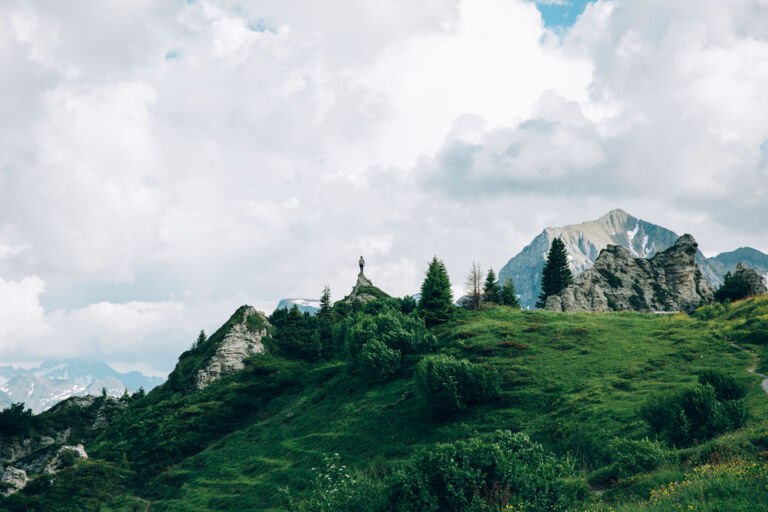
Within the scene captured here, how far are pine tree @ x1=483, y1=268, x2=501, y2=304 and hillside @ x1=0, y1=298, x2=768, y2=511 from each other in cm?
2183

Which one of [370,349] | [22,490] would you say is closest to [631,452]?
[370,349]

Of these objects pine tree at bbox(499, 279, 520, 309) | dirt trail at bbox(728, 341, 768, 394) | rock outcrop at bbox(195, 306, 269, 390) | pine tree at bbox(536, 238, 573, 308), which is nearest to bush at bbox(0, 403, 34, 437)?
rock outcrop at bbox(195, 306, 269, 390)

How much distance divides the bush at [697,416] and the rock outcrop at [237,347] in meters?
55.3

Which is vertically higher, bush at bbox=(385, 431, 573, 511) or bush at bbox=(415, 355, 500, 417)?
bush at bbox=(415, 355, 500, 417)

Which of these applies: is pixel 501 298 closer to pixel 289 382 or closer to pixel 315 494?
pixel 289 382

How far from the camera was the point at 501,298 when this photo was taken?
8419 centimetres

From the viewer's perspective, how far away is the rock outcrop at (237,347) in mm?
63469

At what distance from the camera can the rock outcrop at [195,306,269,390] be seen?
63469mm

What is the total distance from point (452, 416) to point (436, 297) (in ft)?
100

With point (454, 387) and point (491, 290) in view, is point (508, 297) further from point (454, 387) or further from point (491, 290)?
point (454, 387)

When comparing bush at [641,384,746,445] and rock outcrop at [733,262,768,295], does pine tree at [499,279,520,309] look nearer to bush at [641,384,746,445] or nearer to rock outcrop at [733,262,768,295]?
rock outcrop at [733,262,768,295]

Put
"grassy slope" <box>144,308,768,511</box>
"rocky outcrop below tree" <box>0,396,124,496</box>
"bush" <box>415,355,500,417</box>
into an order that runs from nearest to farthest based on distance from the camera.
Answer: "grassy slope" <box>144,308,768,511</box> < "bush" <box>415,355,500,417</box> < "rocky outcrop below tree" <box>0,396,124,496</box>

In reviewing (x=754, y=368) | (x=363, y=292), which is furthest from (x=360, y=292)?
(x=754, y=368)

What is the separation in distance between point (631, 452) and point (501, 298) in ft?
217
